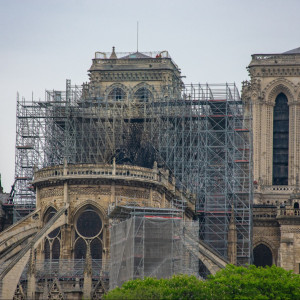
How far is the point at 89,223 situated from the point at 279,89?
132 feet

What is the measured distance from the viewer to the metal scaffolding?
3879 inches

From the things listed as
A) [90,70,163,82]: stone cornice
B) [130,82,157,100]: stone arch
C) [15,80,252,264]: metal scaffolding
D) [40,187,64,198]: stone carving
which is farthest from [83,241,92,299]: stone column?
[90,70,163,82]: stone cornice

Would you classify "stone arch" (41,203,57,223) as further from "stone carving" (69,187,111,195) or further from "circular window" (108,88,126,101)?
"circular window" (108,88,126,101)

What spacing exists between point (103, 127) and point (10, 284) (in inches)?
842

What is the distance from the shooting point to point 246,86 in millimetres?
123125

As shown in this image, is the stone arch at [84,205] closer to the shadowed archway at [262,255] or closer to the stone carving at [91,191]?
the stone carving at [91,191]

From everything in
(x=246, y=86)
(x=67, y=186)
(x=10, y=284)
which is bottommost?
(x=10, y=284)

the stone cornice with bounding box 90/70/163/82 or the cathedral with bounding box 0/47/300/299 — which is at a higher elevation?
the stone cornice with bounding box 90/70/163/82

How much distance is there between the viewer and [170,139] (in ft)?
326

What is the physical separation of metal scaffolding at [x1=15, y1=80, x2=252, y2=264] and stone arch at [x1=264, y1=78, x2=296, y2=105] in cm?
1917

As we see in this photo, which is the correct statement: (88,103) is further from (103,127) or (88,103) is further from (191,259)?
(191,259)

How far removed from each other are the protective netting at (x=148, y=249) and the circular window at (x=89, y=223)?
610 cm

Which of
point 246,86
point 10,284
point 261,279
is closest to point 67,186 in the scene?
point 10,284

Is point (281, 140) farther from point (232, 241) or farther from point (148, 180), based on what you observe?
point (148, 180)
